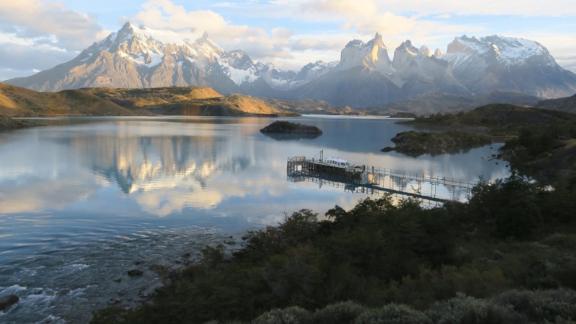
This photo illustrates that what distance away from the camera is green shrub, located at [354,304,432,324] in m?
13.7

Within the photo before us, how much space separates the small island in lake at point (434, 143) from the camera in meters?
117

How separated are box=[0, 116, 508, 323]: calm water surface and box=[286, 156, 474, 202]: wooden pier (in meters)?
4.10

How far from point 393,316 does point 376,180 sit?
6062 centimetres

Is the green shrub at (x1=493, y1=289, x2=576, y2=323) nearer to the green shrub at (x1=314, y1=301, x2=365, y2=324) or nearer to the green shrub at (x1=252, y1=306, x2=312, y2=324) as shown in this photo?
the green shrub at (x1=314, y1=301, x2=365, y2=324)

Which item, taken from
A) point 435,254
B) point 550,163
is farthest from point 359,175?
point 435,254

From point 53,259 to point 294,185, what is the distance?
131 feet

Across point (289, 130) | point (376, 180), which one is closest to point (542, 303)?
point (376, 180)

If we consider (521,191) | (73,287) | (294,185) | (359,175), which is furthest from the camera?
(359,175)

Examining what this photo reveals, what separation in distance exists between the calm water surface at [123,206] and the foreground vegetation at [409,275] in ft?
20.0

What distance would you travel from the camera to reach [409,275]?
20.6 m

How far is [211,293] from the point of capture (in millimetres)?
21109

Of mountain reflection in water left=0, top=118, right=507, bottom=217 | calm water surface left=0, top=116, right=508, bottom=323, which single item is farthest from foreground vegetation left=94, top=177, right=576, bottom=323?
mountain reflection in water left=0, top=118, right=507, bottom=217

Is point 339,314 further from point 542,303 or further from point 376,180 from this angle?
point 376,180

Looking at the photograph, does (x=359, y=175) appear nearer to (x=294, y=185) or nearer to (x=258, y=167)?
(x=294, y=185)
